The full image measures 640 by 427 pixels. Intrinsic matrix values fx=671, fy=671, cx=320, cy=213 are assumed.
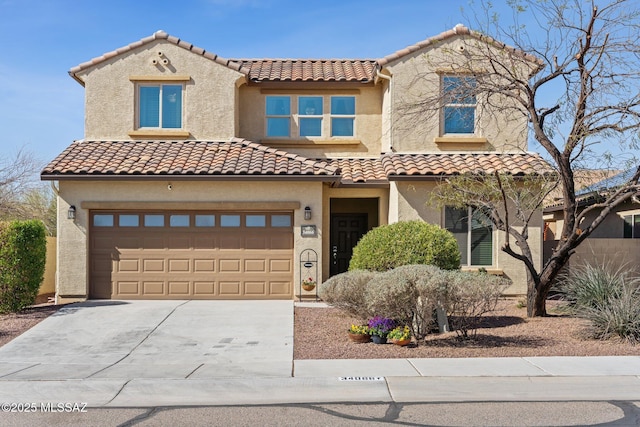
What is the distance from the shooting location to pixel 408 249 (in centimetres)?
1339

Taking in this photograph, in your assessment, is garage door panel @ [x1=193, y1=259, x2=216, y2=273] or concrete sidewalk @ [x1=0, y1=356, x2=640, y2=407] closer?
concrete sidewalk @ [x1=0, y1=356, x2=640, y2=407]

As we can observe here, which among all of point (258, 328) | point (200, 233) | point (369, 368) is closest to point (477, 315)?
point (369, 368)

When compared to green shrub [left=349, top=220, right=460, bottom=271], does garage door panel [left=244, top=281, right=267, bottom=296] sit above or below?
below

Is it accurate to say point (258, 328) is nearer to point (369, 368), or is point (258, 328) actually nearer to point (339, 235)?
point (369, 368)

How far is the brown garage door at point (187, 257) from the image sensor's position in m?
16.8

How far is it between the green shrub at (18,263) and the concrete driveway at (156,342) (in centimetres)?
96

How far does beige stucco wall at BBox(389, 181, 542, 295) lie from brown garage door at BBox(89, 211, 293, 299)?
3.05m

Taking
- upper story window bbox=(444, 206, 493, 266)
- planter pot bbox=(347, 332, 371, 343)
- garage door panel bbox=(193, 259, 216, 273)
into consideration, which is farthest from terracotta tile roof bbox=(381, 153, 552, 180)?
planter pot bbox=(347, 332, 371, 343)

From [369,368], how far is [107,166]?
31.5 feet

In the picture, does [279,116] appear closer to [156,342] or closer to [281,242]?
[281,242]

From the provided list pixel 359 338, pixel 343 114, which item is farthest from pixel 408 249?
pixel 343 114

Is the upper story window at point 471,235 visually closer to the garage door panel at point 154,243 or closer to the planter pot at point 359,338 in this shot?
the planter pot at point 359,338

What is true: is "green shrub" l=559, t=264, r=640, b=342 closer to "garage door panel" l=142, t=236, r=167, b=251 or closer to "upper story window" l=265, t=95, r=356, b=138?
"upper story window" l=265, t=95, r=356, b=138

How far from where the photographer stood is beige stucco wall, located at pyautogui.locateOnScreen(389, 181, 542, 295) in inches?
671
